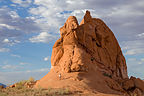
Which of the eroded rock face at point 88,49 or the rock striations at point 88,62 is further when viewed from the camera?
the eroded rock face at point 88,49

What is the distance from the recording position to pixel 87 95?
541 inches

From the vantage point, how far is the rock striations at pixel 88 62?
55.7ft

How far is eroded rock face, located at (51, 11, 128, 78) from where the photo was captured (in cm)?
1819

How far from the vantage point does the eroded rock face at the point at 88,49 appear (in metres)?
18.2

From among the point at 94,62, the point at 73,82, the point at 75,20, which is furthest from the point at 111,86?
the point at 75,20

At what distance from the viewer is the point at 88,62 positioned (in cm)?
1856

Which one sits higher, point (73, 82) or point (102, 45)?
point (102, 45)

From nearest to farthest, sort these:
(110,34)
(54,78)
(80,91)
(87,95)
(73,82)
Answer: (87,95) < (80,91) < (73,82) < (54,78) < (110,34)

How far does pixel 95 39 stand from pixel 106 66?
134 inches

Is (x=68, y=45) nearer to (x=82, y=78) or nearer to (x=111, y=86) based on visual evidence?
(x=82, y=78)

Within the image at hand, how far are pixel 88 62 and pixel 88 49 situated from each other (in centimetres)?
212

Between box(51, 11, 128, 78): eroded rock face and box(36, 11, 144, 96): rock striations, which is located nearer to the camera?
box(36, 11, 144, 96): rock striations

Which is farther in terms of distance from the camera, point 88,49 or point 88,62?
point 88,49

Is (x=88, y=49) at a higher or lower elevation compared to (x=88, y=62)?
higher
